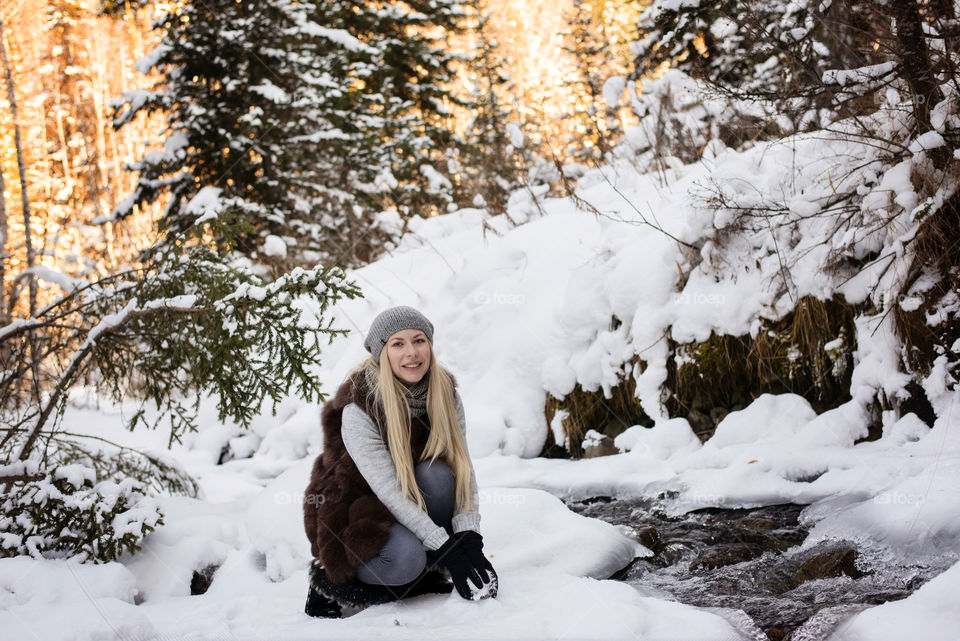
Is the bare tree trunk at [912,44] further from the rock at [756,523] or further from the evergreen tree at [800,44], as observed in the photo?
the rock at [756,523]

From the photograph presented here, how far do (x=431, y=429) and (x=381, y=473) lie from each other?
0.33 metres

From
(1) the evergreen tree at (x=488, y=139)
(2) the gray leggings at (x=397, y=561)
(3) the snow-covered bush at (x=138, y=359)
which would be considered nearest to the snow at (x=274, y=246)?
(1) the evergreen tree at (x=488, y=139)

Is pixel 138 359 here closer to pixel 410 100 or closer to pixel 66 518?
pixel 66 518

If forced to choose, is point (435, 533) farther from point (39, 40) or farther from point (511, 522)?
point (39, 40)

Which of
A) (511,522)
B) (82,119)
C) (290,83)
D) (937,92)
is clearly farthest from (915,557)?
(82,119)

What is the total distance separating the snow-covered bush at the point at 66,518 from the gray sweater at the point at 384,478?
1584 mm

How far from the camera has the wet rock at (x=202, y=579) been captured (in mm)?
3535

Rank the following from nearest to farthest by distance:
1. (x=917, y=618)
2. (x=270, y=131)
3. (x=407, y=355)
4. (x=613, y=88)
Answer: (x=917, y=618) < (x=407, y=355) < (x=613, y=88) < (x=270, y=131)

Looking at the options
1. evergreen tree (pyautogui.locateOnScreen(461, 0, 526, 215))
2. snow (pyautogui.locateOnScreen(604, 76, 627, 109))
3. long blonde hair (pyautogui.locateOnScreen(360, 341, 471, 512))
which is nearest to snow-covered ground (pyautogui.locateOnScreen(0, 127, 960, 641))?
long blonde hair (pyautogui.locateOnScreen(360, 341, 471, 512))

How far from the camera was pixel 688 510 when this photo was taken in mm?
3908

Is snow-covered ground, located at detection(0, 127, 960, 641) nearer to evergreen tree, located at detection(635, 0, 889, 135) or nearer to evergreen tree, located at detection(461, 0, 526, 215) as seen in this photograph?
evergreen tree, located at detection(635, 0, 889, 135)

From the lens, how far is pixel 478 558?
104 inches

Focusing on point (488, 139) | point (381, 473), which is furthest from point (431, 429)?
point (488, 139)

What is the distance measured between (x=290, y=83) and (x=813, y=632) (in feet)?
36.1
